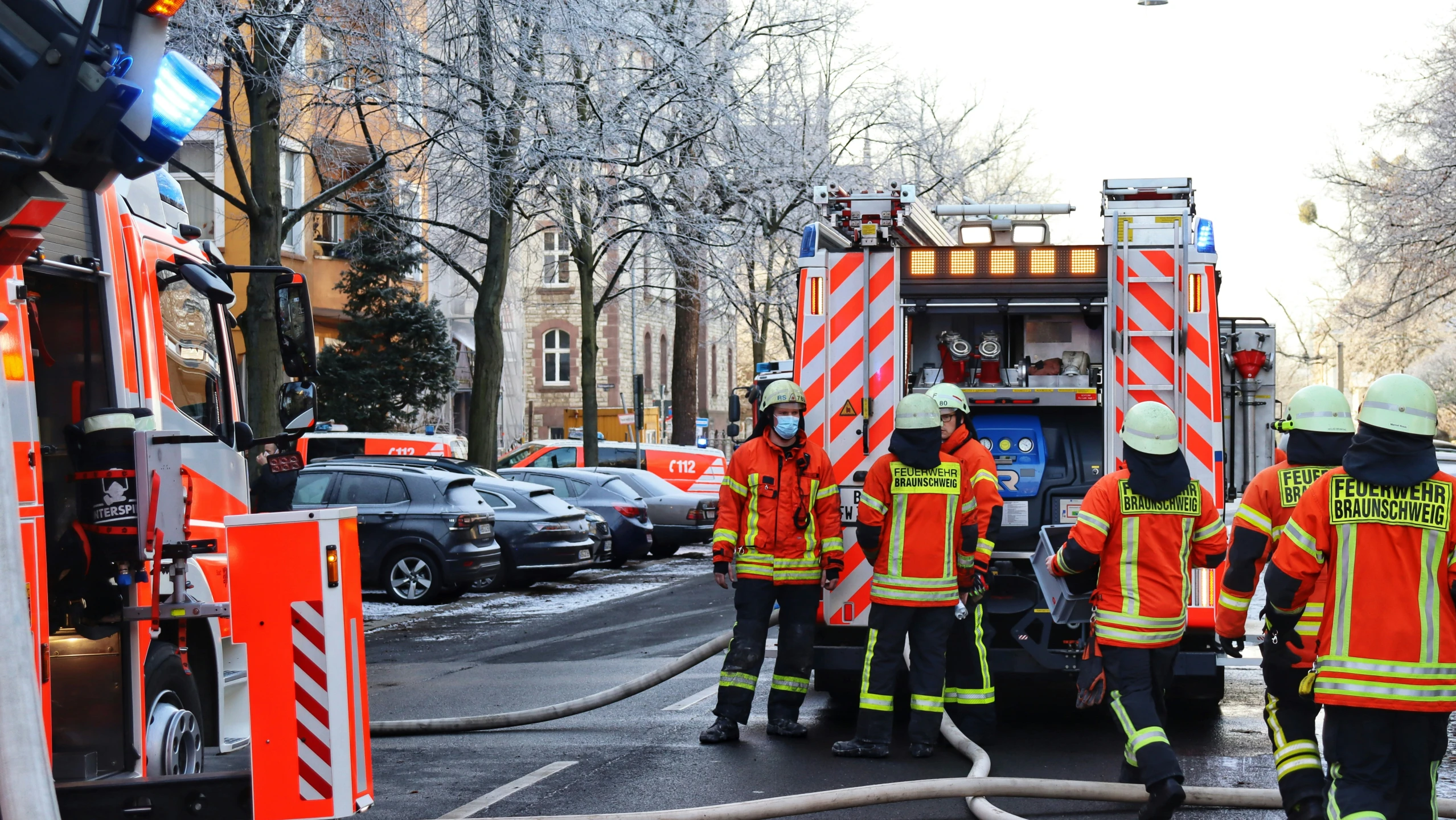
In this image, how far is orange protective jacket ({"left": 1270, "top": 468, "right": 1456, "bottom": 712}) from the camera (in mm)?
4895

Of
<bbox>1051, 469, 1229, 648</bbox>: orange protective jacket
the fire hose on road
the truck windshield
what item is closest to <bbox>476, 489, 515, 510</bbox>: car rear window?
the truck windshield

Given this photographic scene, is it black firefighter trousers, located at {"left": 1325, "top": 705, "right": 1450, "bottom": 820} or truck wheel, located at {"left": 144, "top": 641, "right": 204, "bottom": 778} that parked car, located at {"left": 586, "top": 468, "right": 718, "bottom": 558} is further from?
black firefighter trousers, located at {"left": 1325, "top": 705, "right": 1450, "bottom": 820}

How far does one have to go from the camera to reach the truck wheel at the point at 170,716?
558cm

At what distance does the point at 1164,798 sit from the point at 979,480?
223 cm

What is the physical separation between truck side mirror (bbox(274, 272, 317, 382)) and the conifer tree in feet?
73.7

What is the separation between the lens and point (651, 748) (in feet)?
27.2

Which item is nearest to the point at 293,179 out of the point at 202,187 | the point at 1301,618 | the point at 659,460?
the point at 202,187

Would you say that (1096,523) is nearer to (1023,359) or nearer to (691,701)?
(1023,359)

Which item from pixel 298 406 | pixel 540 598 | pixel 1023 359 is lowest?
pixel 540 598

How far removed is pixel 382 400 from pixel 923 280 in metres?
22.3

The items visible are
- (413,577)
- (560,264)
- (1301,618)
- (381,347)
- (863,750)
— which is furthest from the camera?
(560,264)

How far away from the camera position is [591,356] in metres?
27.7

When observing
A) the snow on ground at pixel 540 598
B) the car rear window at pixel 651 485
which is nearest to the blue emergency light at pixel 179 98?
the snow on ground at pixel 540 598

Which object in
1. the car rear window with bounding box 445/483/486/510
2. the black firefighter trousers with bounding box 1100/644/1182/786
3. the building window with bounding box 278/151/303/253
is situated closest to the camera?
the black firefighter trousers with bounding box 1100/644/1182/786
